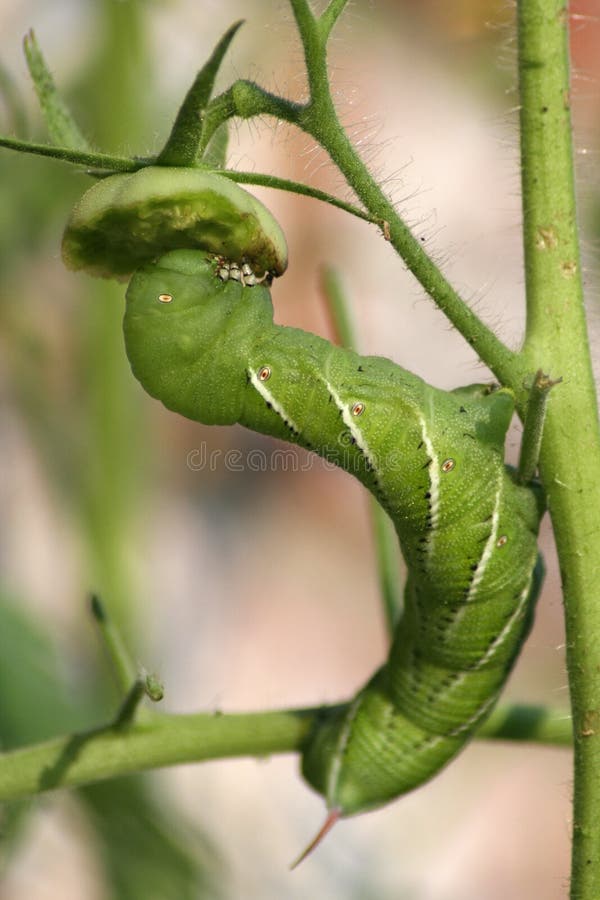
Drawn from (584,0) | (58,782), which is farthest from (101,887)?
(584,0)

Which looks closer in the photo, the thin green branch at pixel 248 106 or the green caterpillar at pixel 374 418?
the thin green branch at pixel 248 106

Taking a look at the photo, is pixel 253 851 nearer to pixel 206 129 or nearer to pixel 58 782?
pixel 58 782

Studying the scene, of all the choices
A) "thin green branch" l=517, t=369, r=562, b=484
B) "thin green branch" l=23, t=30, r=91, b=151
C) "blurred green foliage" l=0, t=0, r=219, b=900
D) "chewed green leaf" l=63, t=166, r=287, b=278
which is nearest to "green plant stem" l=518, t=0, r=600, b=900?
"thin green branch" l=517, t=369, r=562, b=484

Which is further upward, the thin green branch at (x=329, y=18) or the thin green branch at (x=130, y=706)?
the thin green branch at (x=329, y=18)

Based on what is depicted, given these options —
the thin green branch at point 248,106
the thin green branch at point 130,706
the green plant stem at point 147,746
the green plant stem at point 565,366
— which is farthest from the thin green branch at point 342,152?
the green plant stem at point 147,746

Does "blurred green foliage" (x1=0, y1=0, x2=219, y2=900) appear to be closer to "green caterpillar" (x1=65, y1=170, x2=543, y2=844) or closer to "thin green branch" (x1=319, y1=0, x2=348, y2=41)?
"green caterpillar" (x1=65, y1=170, x2=543, y2=844)

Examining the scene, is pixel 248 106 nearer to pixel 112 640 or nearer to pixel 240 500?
pixel 112 640

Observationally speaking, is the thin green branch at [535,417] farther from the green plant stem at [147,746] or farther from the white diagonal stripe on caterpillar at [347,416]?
the green plant stem at [147,746]

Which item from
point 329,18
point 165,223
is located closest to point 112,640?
point 165,223
